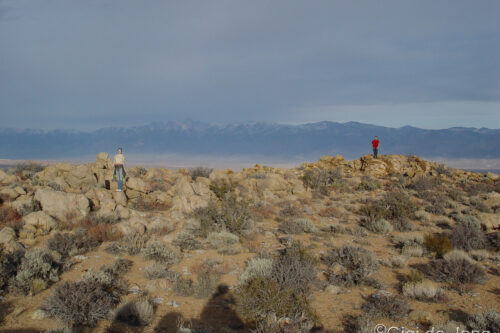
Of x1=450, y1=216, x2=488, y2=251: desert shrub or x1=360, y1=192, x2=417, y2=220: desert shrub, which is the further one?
x1=360, y1=192, x2=417, y2=220: desert shrub

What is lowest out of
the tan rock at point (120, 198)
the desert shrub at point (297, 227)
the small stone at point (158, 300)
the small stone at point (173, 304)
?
the small stone at point (173, 304)

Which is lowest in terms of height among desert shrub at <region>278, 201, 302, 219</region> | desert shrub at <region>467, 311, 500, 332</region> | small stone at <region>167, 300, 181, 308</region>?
small stone at <region>167, 300, 181, 308</region>

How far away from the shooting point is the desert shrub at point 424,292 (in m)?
7.42

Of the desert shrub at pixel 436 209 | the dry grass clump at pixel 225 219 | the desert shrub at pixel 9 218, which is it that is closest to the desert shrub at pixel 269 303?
the dry grass clump at pixel 225 219

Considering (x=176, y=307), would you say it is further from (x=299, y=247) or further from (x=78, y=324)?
(x=299, y=247)

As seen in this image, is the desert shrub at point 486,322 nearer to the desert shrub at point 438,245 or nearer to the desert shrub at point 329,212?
the desert shrub at point 438,245

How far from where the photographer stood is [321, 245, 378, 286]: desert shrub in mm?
8625

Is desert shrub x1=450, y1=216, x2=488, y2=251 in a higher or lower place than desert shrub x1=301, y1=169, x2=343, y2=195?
lower

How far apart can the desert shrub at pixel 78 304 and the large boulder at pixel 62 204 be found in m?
6.32

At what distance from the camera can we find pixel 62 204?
1270cm

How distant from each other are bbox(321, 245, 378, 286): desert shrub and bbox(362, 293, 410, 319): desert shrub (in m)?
1.15

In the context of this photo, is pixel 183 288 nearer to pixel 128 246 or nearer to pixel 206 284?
pixel 206 284

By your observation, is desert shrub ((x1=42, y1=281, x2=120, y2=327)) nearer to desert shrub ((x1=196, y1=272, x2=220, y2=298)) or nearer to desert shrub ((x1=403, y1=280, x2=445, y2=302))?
desert shrub ((x1=196, y1=272, x2=220, y2=298))

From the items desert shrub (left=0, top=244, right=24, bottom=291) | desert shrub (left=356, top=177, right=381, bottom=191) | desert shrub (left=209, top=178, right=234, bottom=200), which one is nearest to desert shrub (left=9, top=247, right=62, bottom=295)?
desert shrub (left=0, top=244, right=24, bottom=291)
